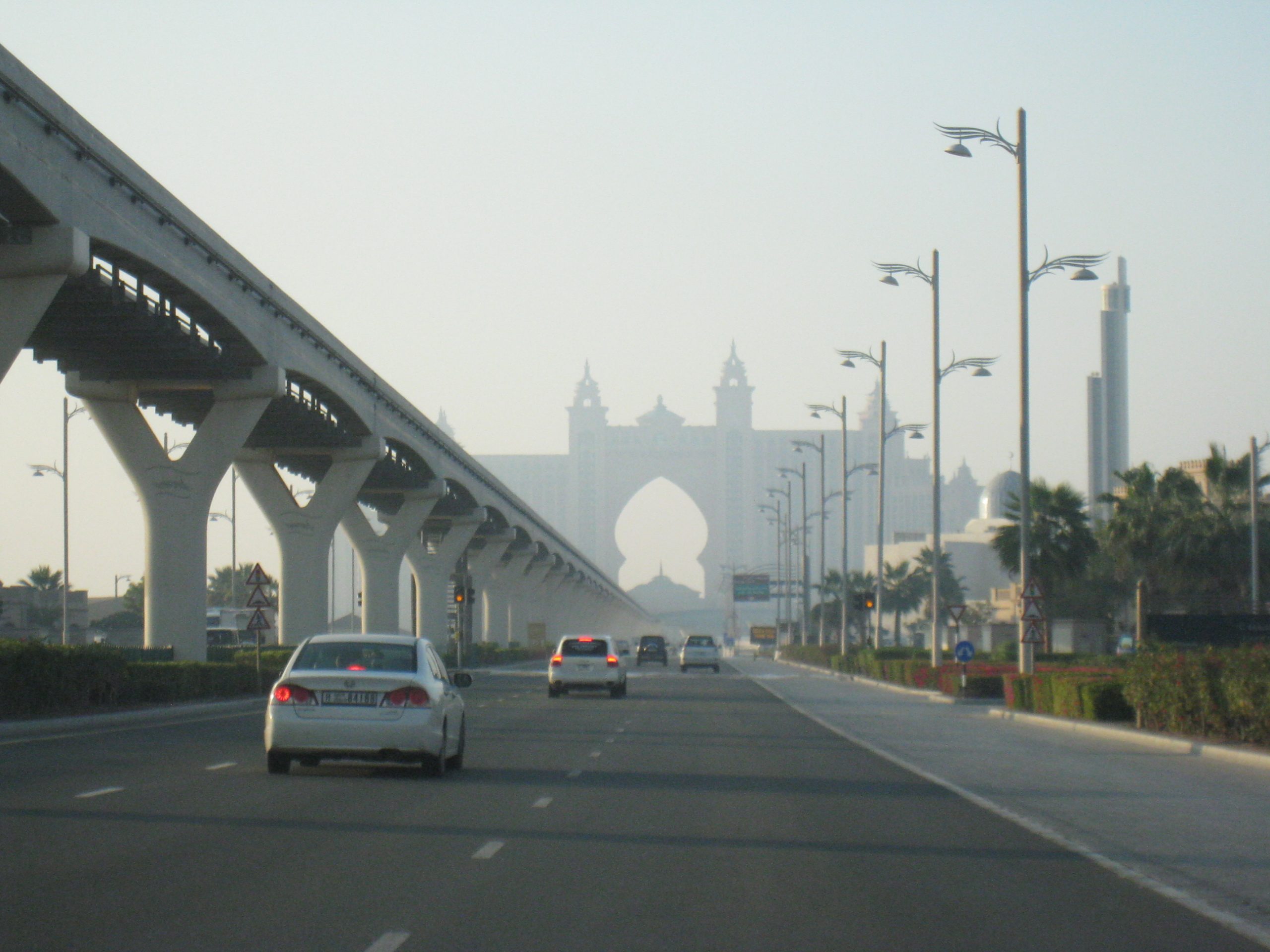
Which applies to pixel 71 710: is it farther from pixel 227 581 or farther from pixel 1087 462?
pixel 1087 462

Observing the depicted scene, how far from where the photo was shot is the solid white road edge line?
28.1 ft

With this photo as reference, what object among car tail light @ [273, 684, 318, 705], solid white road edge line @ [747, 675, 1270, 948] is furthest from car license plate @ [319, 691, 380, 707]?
solid white road edge line @ [747, 675, 1270, 948]

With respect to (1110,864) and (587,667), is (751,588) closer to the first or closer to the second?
(587,667)

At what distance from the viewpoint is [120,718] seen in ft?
92.9

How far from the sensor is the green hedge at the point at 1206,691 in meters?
21.3

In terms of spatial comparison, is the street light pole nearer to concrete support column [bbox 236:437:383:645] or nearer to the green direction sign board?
concrete support column [bbox 236:437:383:645]

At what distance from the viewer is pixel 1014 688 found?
33875 millimetres

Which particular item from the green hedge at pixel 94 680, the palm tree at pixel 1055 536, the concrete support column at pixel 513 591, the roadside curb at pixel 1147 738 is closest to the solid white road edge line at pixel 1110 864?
the roadside curb at pixel 1147 738

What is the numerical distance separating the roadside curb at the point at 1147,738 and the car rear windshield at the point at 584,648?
11.5m

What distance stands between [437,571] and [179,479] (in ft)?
144

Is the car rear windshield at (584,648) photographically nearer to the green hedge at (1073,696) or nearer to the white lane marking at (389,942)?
the green hedge at (1073,696)

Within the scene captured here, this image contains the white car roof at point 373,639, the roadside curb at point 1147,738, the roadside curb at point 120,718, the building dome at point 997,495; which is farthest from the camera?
the building dome at point 997,495

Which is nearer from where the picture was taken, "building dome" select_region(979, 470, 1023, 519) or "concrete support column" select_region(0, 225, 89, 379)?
"concrete support column" select_region(0, 225, 89, 379)

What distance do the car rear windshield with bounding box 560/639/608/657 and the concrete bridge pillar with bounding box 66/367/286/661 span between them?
30.2ft
